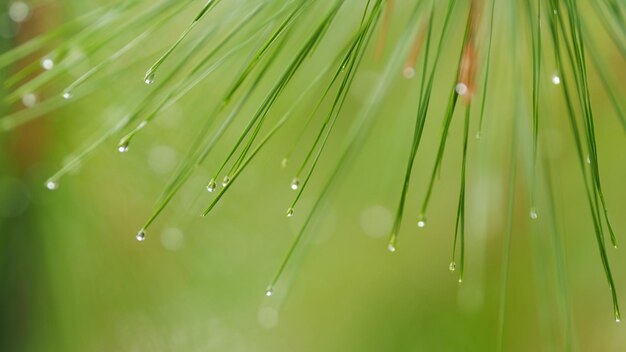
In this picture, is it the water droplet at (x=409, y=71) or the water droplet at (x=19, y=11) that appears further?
the water droplet at (x=19, y=11)

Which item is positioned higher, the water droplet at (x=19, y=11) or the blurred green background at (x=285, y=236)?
the water droplet at (x=19, y=11)

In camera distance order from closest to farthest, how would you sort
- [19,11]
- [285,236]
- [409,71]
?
1. [409,71]
2. [19,11]
3. [285,236]

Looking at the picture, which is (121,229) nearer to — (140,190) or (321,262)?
(140,190)

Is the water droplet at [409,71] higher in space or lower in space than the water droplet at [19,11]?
lower

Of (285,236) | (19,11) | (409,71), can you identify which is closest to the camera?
(409,71)

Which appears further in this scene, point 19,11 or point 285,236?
point 285,236

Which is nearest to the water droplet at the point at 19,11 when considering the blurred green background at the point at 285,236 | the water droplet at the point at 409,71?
the blurred green background at the point at 285,236

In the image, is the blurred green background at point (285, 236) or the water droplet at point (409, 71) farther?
the blurred green background at point (285, 236)

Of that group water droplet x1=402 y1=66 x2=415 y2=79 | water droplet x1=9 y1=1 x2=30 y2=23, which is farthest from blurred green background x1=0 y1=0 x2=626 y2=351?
water droplet x1=402 y1=66 x2=415 y2=79

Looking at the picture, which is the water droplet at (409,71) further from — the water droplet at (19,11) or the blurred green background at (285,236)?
the water droplet at (19,11)
